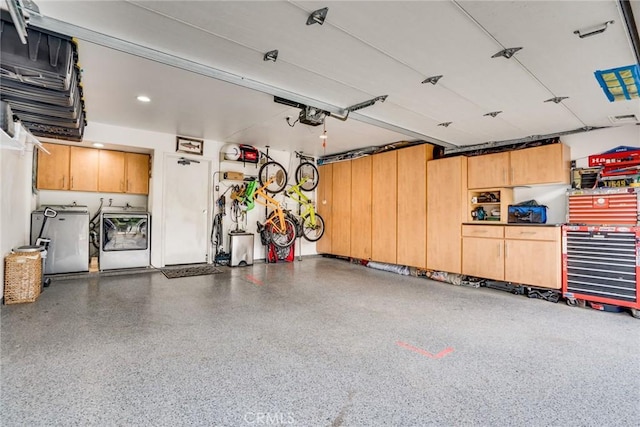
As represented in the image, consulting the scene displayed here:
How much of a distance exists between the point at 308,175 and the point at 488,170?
3979mm

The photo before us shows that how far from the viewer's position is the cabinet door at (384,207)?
6.16 meters

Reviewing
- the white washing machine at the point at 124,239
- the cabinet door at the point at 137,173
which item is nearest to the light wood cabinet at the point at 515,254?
the white washing machine at the point at 124,239

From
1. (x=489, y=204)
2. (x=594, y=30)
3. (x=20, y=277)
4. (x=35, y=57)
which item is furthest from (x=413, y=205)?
(x=20, y=277)

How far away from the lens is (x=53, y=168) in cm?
536

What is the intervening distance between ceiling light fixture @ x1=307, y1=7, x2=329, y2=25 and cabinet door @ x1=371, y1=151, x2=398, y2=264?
4307 mm

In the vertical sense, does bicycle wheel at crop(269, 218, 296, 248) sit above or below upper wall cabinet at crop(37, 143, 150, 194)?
below

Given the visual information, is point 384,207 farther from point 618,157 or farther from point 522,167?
point 618,157

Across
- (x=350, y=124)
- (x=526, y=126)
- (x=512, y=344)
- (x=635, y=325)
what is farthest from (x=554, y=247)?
(x=350, y=124)

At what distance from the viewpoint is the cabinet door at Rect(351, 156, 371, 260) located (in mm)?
6715

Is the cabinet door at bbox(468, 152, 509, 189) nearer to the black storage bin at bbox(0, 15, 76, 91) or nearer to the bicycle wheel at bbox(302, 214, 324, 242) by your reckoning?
the bicycle wheel at bbox(302, 214, 324, 242)

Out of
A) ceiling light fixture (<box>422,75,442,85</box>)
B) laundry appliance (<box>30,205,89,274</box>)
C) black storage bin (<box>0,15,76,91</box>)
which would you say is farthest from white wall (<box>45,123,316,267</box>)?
ceiling light fixture (<box>422,75,442,85</box>)

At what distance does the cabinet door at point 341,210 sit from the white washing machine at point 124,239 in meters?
4.09

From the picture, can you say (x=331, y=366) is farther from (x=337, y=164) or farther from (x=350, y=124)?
(x=337, y=164)

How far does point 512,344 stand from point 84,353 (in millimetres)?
3695
